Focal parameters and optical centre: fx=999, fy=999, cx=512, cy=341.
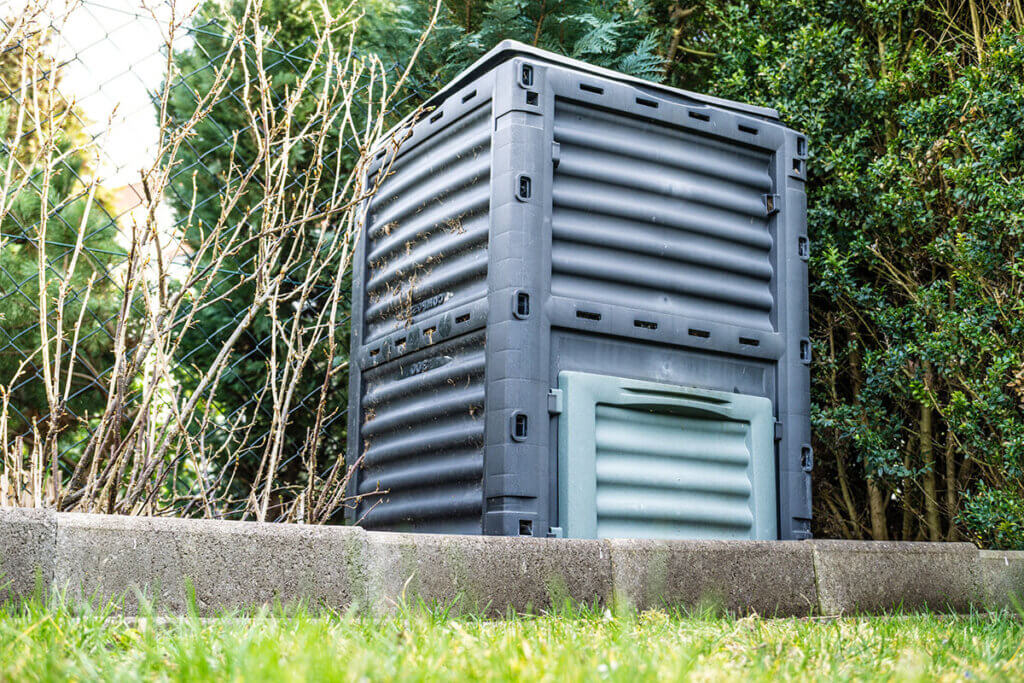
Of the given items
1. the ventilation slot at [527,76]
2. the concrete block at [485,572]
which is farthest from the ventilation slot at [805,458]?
the ventilation slot at [527,76]

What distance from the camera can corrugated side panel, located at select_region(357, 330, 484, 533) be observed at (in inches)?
126

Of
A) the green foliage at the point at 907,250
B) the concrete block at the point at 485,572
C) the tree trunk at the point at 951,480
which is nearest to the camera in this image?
the concrete block at the point at 485,572

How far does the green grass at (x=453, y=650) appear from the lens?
1.32 m

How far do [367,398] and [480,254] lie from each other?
3.11 ft

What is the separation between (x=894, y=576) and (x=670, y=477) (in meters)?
0.73

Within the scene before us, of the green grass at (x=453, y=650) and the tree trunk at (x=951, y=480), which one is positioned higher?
the tree trunk at (x=951, y=480)

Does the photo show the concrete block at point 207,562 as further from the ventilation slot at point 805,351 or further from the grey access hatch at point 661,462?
the ventilation slot at point 805,351

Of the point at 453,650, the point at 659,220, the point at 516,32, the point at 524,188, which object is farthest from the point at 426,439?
the point at 516,32

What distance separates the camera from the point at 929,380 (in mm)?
4094

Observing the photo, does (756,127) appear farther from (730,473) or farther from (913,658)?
(913,658)

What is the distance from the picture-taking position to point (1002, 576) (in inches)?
129

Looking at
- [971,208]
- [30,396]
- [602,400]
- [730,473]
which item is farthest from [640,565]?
[30,396]

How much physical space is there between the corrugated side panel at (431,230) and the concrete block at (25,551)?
5.47 ft

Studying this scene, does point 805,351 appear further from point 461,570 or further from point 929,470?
point 461,570
